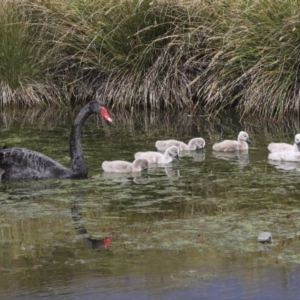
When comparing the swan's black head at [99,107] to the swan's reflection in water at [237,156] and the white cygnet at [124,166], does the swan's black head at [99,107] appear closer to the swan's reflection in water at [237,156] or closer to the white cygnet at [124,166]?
the white cygnet at [124,166]

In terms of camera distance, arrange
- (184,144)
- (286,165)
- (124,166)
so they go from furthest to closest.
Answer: (184,144), (286,165), (124,166)

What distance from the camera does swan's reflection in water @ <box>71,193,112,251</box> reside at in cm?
698

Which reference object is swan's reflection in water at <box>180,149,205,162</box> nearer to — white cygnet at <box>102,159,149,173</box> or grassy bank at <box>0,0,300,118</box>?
white cygnet at <box>102,159,149,173</box>

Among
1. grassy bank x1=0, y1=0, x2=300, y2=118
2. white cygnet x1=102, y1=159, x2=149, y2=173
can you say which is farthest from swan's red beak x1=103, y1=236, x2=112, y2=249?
grassy bank x1=0, y1=0, x2=300, y2=118

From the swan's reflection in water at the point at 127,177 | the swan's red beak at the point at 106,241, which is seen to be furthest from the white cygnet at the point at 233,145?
the swan's red beak at the point at 106,241

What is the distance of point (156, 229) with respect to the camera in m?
7.38

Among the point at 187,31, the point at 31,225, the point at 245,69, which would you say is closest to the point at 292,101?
the point at 245,69

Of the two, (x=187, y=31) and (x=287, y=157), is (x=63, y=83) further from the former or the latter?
(x=287, y=157)

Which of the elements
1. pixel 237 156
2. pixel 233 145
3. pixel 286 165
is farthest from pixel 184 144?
pixel 286 165

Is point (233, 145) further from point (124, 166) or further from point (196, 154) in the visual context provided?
point (124, 166)

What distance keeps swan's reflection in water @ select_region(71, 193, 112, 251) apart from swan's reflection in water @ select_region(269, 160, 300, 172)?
2.34 metres

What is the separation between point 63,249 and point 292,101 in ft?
20.9

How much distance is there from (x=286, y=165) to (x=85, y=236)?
3.09m

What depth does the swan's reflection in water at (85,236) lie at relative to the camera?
275 inches
